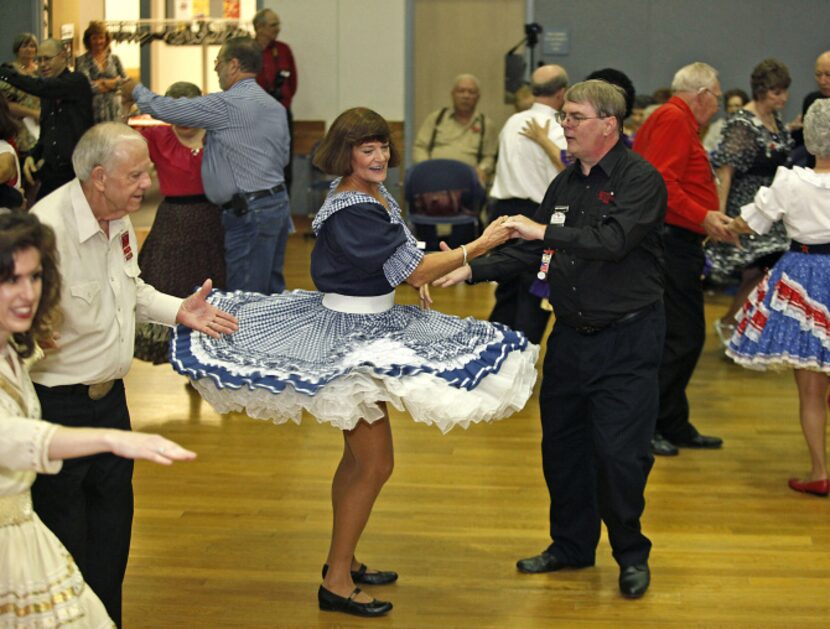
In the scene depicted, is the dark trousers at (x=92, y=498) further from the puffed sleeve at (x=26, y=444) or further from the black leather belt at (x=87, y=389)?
the puffed sleeve at (x=26, y=444)

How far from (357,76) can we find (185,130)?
653 centimetres

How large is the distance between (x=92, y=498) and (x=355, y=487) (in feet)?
3.03

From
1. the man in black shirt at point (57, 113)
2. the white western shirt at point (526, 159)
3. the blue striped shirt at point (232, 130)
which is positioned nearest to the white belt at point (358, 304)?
the blue striped shirt at point (232, 130)

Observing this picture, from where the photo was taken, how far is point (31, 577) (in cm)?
270

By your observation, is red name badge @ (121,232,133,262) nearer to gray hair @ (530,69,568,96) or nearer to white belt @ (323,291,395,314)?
white belt @ (323,291,395,314)

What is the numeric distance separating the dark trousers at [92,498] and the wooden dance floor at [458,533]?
0.59 m

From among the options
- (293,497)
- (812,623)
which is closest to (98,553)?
(293,497)

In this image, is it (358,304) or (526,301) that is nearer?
(358,304)

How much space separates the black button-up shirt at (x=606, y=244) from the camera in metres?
4.07

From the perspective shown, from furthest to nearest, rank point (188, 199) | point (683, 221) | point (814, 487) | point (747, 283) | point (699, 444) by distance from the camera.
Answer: point (747, 283) < point (188, 199) < point (699, 444) < point (683, 221) < point (814, 487)

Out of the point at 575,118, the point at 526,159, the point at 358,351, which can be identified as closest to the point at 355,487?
the point at 358,351

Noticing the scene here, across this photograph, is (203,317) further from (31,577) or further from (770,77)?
(770,77)

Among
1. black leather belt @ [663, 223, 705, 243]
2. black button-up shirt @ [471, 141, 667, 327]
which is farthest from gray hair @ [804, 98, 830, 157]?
black button-up shirt @ [471, 141, 667, 327]

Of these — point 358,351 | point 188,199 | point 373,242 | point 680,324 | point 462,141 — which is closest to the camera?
point 358,351
